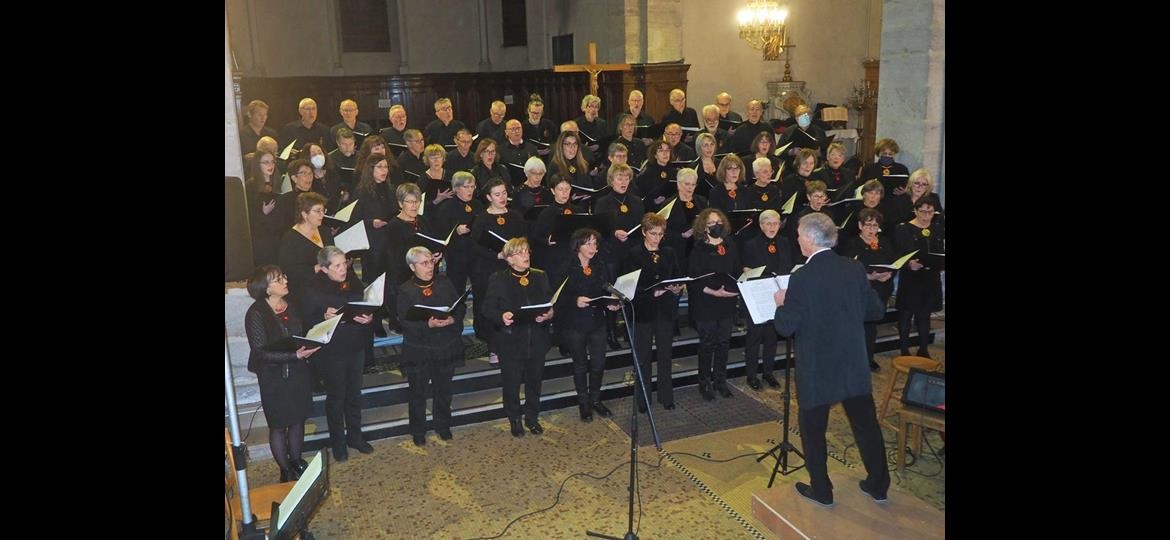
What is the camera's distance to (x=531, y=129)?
32.4ft

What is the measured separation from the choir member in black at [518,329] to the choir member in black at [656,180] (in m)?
2.28

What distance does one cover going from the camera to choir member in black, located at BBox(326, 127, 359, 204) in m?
7.54

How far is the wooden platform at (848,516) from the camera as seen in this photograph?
4469mm

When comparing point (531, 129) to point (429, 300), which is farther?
point (531, 129)

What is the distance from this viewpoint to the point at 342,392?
19.3ft

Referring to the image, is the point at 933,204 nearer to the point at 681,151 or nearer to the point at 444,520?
the point at 681,151

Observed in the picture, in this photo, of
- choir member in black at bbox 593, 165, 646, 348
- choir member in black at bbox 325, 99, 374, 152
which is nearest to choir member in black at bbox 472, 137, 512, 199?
choir member in black at bbox 593, 165, 646, 348

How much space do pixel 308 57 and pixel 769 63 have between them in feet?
29.0

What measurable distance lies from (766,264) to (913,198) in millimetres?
1729

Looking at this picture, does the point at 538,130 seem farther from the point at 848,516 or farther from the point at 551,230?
the point at 848,516

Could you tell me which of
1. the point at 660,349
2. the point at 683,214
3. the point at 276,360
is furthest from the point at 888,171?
the point at 276,360

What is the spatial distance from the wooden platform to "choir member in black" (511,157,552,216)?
3.36m

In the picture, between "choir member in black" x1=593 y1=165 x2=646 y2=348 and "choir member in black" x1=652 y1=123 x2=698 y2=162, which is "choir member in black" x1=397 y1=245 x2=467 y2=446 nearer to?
"choir member in black" x1=593 y1=165 x2=646 y2=348
